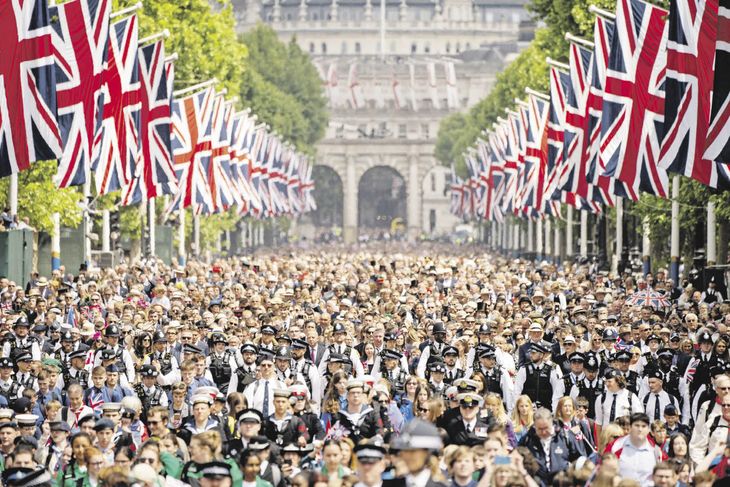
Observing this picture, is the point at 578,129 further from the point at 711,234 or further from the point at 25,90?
the point at 25,90

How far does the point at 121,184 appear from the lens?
3853cm

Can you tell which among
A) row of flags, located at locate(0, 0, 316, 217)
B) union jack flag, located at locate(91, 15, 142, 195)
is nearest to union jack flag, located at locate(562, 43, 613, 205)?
row of flags, located at locate(0, 0, 316, 217)

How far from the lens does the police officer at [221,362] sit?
24453mm

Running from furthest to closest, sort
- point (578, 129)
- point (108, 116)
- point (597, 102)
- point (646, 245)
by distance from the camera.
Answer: point (646, 245), point (578, 129), point (597, 102), point (108, 116)

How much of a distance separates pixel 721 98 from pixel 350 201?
162152 mm

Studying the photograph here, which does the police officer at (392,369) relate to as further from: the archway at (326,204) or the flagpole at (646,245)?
the archway at (326,204)

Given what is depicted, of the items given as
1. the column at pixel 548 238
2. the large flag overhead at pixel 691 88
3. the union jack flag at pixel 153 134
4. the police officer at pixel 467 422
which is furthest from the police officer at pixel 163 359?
the column at pixel 548 238

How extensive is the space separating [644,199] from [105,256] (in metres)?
13.9

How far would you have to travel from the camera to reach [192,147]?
5231 centimetres

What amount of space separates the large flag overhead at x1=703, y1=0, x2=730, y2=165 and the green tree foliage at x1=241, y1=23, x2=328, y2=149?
3290 inches

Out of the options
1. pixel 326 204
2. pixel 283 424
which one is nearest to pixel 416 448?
pixel 283 424

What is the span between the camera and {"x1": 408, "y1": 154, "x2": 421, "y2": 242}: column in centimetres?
18688

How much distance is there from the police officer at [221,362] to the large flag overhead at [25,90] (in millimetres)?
4254

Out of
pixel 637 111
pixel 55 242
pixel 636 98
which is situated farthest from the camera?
pixel 55 242
